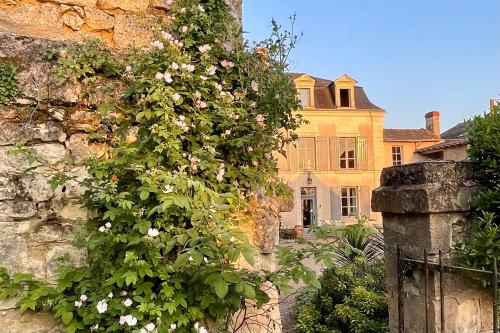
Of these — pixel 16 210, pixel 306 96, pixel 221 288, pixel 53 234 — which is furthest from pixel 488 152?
pixel 306 96

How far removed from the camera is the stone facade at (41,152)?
72.7 inches

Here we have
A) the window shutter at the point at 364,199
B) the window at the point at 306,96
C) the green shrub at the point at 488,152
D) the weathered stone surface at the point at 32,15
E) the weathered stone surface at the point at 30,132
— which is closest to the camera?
→ the weathered stone surface at the point at 30,132

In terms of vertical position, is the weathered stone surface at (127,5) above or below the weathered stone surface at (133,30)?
above

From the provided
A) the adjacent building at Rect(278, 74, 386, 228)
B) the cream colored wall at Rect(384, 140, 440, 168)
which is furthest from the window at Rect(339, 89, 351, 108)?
the cream colored wall at Rect(384, 140, 440, 168)

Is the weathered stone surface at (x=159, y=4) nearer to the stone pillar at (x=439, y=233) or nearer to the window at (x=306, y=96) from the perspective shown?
the stone pillar at (x=439, y=233)

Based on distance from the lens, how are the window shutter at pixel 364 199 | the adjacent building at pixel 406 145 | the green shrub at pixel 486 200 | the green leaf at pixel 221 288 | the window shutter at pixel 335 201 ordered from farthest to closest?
the adjacent building at pixel 406 145 → the window shutter at pixel 364 199 → the window shutter at pixel 335 201 → the green shrub at pixel 486 200 → the green leaf at pixel 221 288

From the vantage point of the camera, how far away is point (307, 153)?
825 inches

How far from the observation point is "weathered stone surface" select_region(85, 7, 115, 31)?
2.22 meters

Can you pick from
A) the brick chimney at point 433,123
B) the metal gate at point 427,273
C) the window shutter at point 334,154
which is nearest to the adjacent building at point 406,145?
the brick chimney at point 433,123

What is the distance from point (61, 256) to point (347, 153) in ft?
66.8

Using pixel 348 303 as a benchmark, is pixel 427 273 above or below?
above

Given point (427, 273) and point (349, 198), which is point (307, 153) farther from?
point (427, 273)

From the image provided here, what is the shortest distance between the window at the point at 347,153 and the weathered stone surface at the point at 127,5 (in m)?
19.7

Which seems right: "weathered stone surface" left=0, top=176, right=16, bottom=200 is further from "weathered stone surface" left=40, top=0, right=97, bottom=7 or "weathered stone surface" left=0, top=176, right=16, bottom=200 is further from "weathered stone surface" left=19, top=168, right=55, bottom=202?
"weathered stone surface" left=40, top=0, right=97, bottom=7
